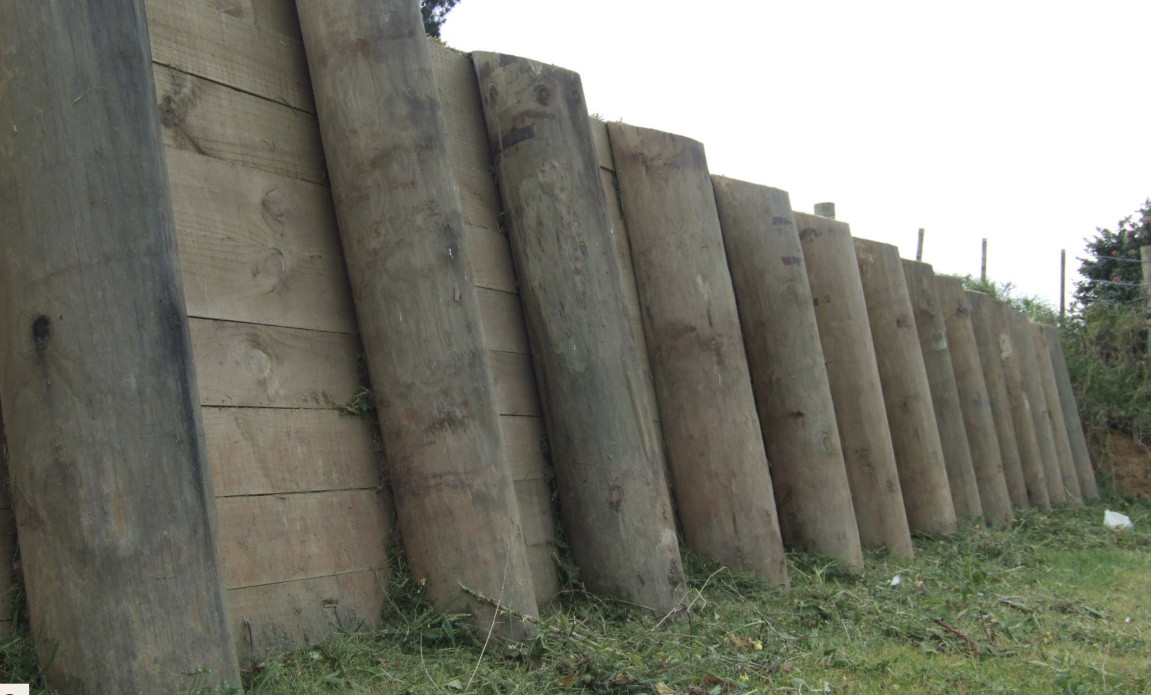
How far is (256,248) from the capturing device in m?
3.18

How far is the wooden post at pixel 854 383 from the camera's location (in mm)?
5965

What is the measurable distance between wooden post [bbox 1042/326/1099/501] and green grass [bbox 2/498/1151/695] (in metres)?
6.01

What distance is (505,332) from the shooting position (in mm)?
3916

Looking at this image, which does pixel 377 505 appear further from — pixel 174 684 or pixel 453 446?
pixel 174 684

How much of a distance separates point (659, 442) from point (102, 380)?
2565mm

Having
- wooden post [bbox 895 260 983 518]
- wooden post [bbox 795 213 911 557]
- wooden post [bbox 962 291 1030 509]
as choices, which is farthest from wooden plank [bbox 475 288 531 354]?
wooden post [bbox 962 291 1030 509]

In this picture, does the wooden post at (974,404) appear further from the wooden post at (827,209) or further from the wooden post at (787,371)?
the wooden post at (787,371)

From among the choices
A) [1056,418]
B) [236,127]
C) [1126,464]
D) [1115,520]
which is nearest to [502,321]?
[236,127]

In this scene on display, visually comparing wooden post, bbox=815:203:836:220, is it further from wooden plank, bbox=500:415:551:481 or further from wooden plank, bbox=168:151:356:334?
wooden plank, bbox=168:151:356:334

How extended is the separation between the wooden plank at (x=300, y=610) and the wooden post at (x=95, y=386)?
33 cm

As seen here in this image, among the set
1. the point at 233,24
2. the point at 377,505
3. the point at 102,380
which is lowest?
the point at 377,505

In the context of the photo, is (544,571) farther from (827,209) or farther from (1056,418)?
(1056,418)

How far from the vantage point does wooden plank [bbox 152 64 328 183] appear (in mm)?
3057

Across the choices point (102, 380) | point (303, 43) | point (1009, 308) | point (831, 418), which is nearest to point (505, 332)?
point (303, 43)
